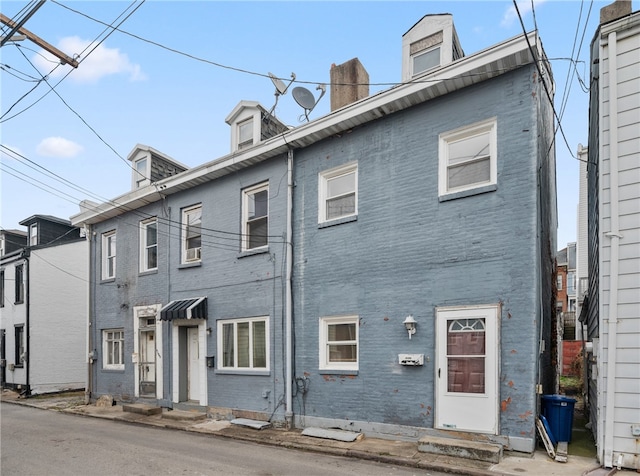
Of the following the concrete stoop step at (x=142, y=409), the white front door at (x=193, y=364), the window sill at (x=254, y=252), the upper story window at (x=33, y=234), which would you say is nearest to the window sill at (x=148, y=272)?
the white front door at (x=193, y=364)

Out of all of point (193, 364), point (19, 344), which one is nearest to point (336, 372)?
point (193, 364)

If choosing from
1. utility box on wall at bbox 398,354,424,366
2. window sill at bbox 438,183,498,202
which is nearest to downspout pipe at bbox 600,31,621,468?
window sill at bbox 438,183,498,202

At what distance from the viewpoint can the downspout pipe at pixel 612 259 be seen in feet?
22.8

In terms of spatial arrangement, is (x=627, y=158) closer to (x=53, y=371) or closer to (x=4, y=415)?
(x=4, y=415)

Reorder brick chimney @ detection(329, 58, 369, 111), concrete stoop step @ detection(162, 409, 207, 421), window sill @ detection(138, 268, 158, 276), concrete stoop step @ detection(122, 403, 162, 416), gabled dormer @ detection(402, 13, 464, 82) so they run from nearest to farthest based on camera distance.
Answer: gabled dormer @ detection(402, 13, 464, 82)
concrete stoop step @ detection(162, 409, 207, 421)
brick chimney @ detection(329, 58, 369, 111)
concrete stoop step @ detection(122, 403, 162, 416)
window sill @ detection(138, 268, 158, 276)

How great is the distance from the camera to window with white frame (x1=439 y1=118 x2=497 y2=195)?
8.55m

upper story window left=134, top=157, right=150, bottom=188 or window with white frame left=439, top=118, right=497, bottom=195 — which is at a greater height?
upper story window left=134, top=157, right=150, bottom=188

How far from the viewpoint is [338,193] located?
1079 centimetres

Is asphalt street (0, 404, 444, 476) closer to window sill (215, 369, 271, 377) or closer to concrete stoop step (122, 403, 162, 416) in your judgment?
concrete stoop step (122, 403, 162, 416)

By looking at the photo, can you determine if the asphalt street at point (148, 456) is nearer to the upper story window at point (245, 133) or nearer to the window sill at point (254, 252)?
the window sill at point (254, 252)

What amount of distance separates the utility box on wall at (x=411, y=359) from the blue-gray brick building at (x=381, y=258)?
0.10ft

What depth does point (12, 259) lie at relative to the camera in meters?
22.5

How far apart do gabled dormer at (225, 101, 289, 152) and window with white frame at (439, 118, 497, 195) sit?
19.3 feet

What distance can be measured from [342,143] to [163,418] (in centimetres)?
857
